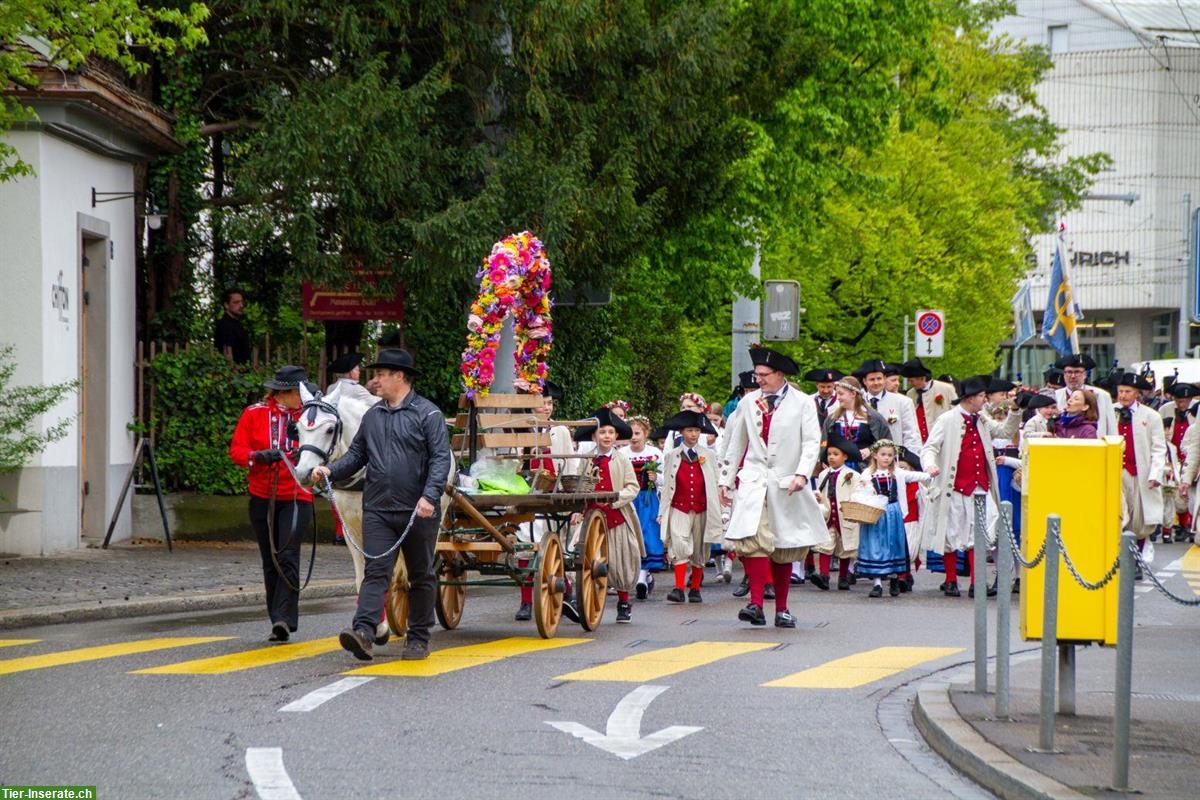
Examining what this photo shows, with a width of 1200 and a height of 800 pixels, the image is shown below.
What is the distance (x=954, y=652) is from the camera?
1301 centimetres

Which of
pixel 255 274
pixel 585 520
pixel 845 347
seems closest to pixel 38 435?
pixel 255 274

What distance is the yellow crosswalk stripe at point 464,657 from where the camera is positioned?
11242 mm

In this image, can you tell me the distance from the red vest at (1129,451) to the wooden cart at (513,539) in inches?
287

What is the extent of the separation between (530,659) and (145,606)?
4.68 meters

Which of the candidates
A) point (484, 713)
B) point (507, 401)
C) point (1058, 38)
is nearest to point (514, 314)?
point (507, 401)

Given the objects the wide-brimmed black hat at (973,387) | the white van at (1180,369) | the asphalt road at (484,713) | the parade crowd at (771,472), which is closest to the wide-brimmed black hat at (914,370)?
the parade crowd at (771,472)

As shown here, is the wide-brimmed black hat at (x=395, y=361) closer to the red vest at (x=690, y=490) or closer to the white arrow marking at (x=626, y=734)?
the white arrow marking at (x=626, y=734)

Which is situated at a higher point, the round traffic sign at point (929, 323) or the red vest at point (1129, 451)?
the round traffic sign at point (929, 323)

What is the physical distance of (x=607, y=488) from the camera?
15945 millimetres

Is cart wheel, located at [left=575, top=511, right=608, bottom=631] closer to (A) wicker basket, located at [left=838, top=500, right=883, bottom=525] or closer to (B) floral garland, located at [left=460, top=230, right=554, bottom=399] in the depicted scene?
(B) floral garland, located at [left=460, top=230, right=554, bottom=399]

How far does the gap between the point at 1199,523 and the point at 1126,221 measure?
255ft

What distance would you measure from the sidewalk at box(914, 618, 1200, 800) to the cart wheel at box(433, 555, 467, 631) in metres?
3.95

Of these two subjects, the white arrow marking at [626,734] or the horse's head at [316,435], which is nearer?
the white arrow marking at [626,734]

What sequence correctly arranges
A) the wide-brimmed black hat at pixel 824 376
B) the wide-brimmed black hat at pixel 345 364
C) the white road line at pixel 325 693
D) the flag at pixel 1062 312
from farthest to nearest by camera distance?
1. the flag at pixel 1062 312
2. the wide-brimmed black hat at pixel 824 376
3. the wide-brimmed black hat at pixel 345 364
4. the white road line at pixel 325 693
